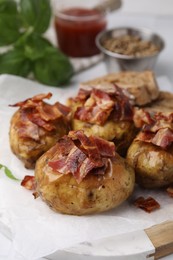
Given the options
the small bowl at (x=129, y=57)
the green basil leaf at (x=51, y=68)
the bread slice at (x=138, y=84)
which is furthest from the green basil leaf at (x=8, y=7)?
the bread slice at (x=138, y=84)

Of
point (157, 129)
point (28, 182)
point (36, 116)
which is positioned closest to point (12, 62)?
point (36, 116)

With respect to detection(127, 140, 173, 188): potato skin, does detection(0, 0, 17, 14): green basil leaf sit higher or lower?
higher

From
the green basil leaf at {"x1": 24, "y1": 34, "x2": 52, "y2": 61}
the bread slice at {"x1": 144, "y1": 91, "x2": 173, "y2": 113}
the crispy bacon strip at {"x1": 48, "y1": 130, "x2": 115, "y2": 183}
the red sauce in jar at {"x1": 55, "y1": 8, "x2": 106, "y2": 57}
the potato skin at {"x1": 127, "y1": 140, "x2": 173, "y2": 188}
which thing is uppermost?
the crispy bacon strip at {"x1": 48, "y1": 130, "x2": 115, "y2": 183}

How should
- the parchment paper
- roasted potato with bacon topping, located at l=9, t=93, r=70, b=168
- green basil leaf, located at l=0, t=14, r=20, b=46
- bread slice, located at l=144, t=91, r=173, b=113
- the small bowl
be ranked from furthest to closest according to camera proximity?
the small bowl < green basil leaf, located at l=0, t=14, r=20, b=46 < bread slice, located at l=144, t=91, r=173, b=113 < roasted potato with bacon topping, located at l=9, t=93, r=70, b=168 < the parchment paper

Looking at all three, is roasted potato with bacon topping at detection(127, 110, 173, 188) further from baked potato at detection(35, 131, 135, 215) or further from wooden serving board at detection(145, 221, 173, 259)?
wooden serving board at detection(145, 221, 173, 259)

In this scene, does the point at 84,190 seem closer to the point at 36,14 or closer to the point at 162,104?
the point at 162,104

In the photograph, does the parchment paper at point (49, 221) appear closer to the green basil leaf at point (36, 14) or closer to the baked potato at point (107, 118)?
the baked potato at point (107, 118)

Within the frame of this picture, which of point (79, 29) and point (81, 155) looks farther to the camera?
point (79, 29)

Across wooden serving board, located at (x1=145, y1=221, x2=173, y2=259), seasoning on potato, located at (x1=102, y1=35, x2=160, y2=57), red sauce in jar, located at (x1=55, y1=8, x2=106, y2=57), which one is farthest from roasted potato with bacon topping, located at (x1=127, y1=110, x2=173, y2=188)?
red sauce in jar, located at (x1=55, y1=8, x2=106, y2=57)
